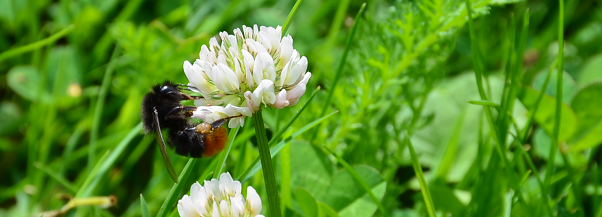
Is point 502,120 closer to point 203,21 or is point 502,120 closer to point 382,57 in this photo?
point 382,57

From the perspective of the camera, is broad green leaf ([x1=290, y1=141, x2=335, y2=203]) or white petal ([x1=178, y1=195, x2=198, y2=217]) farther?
broad green leaf ([x1=290, y1=141, x2=335, y2=203])

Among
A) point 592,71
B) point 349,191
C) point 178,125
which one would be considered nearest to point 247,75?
point 178,125

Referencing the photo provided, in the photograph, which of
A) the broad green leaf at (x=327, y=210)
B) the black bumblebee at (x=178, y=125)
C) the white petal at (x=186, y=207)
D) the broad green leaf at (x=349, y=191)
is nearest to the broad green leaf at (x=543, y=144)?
the broad green leaf at (x=349, y=191)

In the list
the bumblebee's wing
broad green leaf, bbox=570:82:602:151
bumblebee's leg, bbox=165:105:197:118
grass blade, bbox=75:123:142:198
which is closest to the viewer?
the bumblebee's wing

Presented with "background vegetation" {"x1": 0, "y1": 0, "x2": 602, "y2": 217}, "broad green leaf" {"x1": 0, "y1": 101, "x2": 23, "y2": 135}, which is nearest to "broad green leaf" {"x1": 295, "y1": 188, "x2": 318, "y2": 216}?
"background vegetation" {"x1": 0, "y1": 0, "x2": 602, "y2": 217}

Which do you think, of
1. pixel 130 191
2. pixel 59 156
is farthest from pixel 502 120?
pixel 59 156

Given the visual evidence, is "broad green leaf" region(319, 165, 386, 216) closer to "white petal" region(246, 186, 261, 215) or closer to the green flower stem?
the green flower stem
